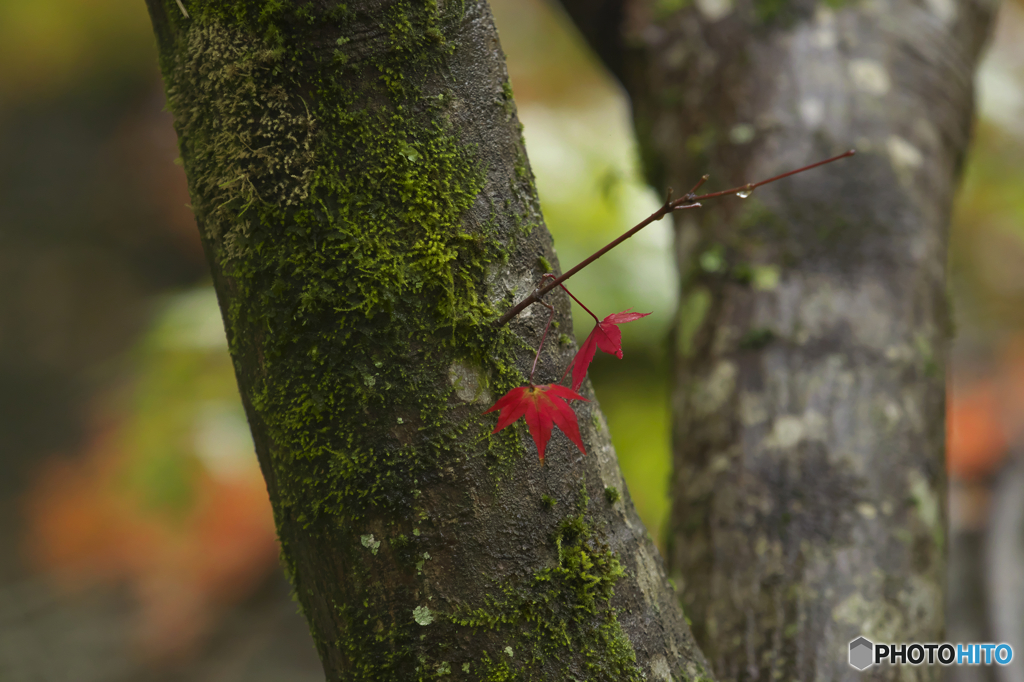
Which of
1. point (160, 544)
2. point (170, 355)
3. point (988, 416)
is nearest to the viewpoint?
point (170, 355)

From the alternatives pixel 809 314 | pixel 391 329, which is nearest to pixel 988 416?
pixel 809 314

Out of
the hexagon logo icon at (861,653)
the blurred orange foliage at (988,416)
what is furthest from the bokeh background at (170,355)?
the hexagon logo icon at (861,653)

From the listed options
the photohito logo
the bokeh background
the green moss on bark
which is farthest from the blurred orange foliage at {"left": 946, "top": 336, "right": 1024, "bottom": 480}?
the green moss on bark

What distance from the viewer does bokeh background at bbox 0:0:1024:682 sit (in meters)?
3.36

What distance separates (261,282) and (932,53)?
5.40ft

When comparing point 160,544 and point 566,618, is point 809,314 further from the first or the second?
point 160,544

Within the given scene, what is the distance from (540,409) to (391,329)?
6.3 inches

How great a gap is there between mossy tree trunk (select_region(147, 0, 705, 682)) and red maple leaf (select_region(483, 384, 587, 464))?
0.04m

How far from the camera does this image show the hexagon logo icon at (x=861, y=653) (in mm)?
925

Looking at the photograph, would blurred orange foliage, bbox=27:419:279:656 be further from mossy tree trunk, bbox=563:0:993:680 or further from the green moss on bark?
the green moss on bark

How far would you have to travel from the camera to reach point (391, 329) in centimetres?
59

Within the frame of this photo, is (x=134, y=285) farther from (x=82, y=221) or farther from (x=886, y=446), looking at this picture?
(x=886, y=446)

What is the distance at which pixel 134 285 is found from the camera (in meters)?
5.52

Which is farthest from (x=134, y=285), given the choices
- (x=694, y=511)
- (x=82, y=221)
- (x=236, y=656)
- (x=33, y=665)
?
(x=694, y=511)
